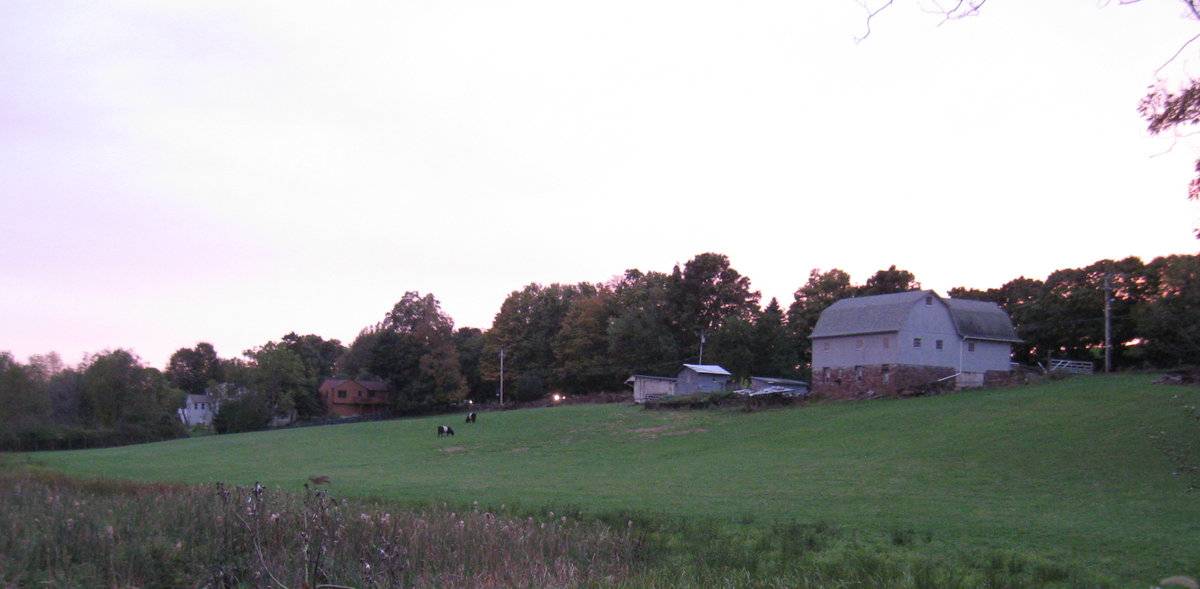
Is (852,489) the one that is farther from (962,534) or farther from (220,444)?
(220,444)

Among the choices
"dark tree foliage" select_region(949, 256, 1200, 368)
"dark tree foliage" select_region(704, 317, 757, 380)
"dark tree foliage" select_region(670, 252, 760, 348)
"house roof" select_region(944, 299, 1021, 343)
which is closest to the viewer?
"house roof" select_region(944, 299, 1021, 343)

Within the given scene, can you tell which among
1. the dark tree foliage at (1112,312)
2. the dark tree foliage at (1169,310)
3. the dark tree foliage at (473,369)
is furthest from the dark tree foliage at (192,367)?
the dark tree foliage at (1169,310)

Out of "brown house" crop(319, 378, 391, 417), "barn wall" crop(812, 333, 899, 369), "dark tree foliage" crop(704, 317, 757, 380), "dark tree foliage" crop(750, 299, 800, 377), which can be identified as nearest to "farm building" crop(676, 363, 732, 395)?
"dark tree foliage" crop(704, 317, 757, 380)

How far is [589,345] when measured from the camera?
10425 cm

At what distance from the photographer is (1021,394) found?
49.2 m

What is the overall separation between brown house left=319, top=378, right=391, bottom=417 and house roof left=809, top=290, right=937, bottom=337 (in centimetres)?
6635

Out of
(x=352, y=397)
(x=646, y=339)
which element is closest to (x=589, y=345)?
(x=646, y=339)

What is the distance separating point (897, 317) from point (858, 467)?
3002 cm

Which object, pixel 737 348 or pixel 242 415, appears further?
pixel 242 415

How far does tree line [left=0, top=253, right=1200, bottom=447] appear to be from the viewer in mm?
75250

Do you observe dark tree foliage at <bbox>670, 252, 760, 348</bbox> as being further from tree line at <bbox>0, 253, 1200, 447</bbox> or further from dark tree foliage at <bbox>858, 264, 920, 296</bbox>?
dark tree foliage at <bbox>858, 264, 920, 296</bbox>

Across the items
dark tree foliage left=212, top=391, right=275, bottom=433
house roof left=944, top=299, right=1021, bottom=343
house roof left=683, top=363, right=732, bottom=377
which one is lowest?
dark tree foliage left=212, top=391, right=275, bottom=433

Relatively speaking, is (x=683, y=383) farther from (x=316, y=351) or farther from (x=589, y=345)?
(x=316, y=351)

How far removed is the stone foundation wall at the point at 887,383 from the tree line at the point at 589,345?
14.1 meters
